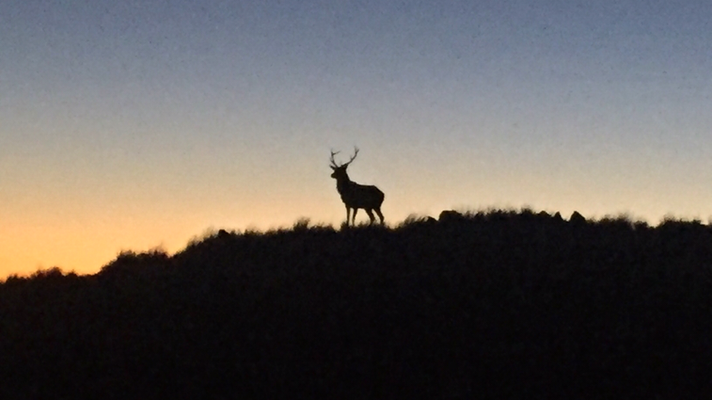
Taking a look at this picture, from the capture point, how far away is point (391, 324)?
15.7 metres

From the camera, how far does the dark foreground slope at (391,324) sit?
45.8ft

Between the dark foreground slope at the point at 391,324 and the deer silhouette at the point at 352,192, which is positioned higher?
the deer silhouette at the point at 352,192

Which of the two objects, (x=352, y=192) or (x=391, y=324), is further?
(x=352, y=192)

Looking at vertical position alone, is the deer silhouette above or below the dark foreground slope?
above

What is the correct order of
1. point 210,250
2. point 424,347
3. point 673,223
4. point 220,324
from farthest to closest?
point 673,223, point 210,250, point 220,324, point 424,347

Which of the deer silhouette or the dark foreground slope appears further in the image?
the deer silhouette

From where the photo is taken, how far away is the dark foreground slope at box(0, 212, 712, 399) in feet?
45.8

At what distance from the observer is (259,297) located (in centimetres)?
1773

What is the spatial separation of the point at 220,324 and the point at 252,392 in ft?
9.94

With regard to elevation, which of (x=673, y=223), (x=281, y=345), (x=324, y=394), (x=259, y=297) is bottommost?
(x=324, y=394)

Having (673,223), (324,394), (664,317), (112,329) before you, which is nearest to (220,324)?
(112,329)

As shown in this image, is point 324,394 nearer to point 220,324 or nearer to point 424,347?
point 424,347

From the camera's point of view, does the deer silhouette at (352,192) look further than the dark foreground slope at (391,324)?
Yes

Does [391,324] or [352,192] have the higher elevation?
[352,192]
